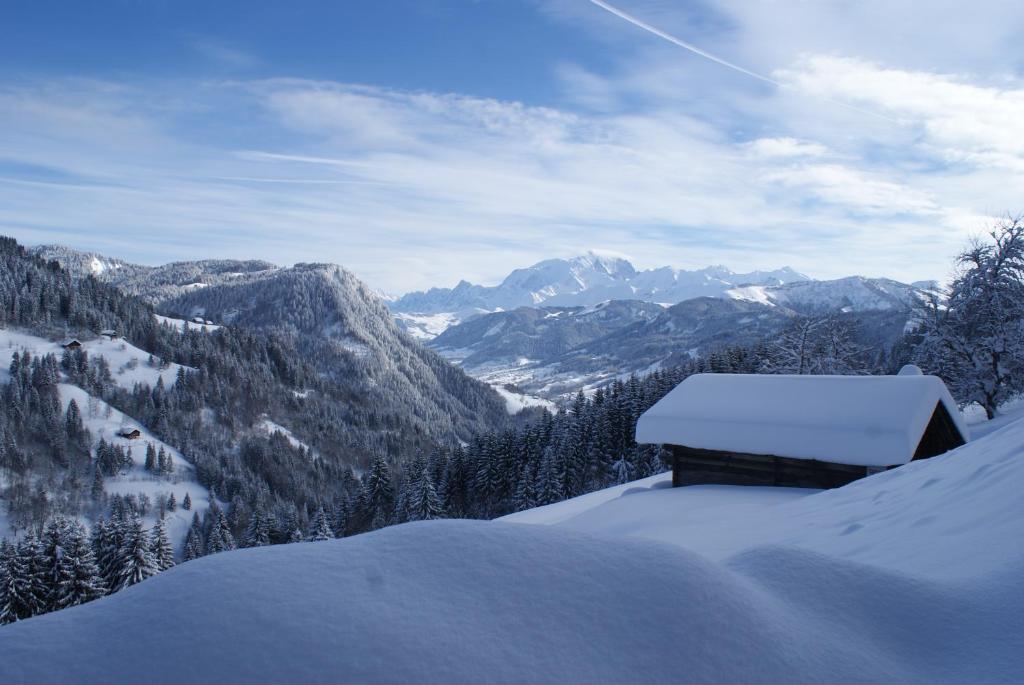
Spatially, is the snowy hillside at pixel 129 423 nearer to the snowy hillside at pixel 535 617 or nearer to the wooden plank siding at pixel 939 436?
the wooden plank siding at pixel 939 436

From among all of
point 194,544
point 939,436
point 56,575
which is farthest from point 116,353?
point 939,436

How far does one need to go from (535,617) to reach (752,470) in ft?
44.8

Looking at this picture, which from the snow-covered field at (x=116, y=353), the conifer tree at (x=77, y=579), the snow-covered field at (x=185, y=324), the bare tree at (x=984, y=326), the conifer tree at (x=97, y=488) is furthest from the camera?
the snow-covered field at (x=185, y=324)

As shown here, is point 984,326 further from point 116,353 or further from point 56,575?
point 116,353

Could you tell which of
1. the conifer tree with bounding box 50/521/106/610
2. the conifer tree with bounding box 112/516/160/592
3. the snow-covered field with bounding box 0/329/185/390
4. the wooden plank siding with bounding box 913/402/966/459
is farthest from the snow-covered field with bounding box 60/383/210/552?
the wooden plank siding with bounding box 913/402/966/459

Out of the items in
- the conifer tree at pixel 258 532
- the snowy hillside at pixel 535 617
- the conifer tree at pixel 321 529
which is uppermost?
the snowy hillside at pixel 535 617

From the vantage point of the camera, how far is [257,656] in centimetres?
271

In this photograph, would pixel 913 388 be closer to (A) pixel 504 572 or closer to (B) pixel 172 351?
(A) pixel 504 572

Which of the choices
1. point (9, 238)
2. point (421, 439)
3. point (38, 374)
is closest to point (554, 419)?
point (421, 439)

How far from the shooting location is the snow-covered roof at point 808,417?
42.5 feet

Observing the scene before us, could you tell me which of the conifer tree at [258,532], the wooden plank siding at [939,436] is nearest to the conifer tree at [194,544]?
the conifer tree at [258,532]

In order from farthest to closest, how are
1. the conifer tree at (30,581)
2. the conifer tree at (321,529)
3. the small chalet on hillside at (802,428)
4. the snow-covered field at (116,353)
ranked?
the snow-covered field at (116,353)
the conifer tree at (321,529)
the conifer tree at (30,581)
the small chalet on hillside at (802,428)

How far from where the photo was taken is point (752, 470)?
15.0 m

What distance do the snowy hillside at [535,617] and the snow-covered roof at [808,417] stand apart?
9.50 m
